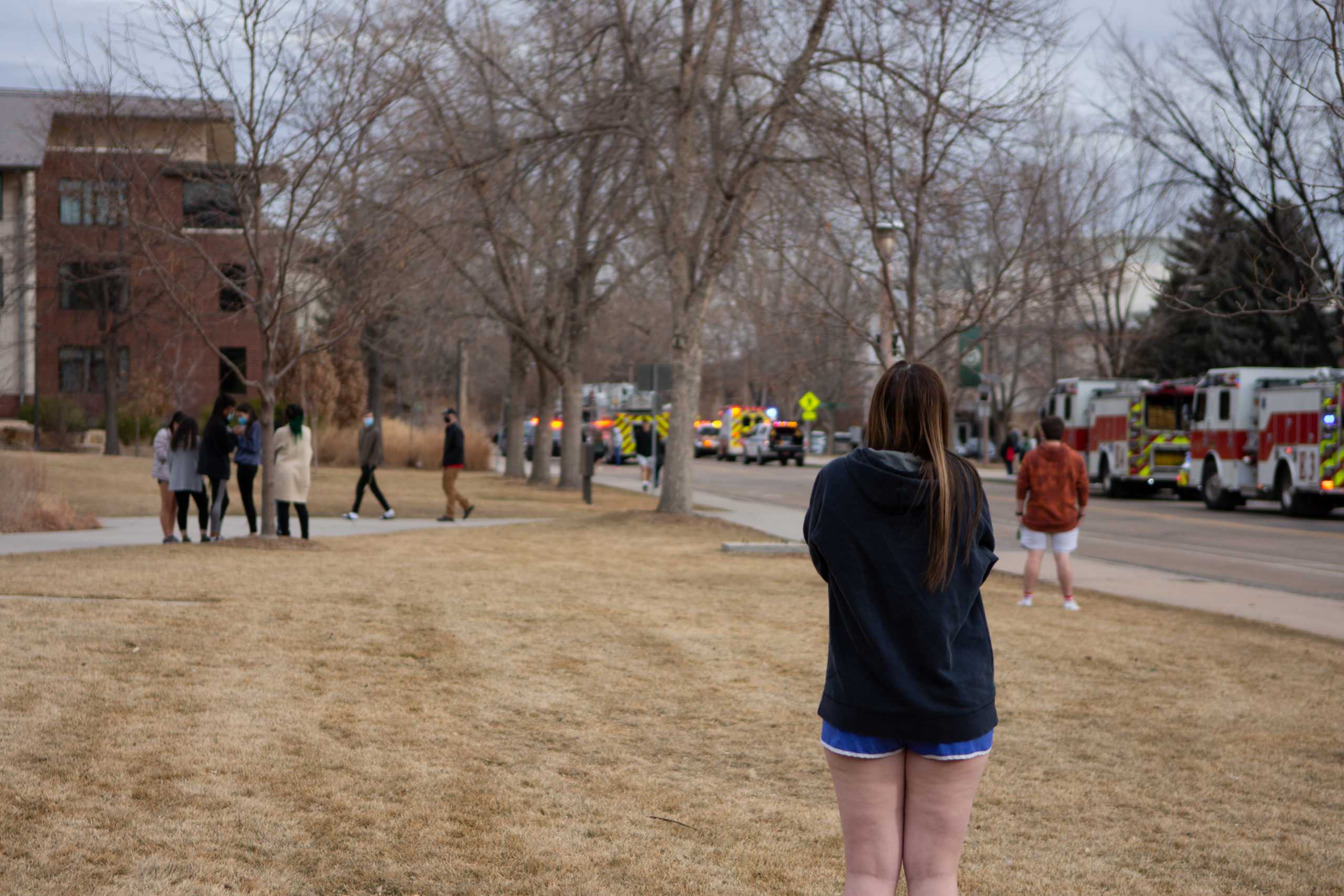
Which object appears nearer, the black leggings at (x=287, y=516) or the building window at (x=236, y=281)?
the building window at (x=236, y=281)

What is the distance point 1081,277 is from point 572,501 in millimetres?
15660

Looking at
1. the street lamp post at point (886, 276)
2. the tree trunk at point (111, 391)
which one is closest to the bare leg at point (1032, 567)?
the street lamp post at point (886, 276)

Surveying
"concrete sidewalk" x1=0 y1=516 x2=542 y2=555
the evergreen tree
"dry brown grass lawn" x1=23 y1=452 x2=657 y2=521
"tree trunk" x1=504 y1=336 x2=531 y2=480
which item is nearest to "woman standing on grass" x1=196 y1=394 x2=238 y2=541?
"concrete sidewalk" x1=0 y1=516 x2=542 y2=555

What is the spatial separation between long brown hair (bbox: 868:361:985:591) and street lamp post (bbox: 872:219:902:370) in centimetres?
1111

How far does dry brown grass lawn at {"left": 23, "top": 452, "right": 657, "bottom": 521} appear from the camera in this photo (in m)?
23.6

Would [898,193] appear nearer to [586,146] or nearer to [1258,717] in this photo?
[586,146]

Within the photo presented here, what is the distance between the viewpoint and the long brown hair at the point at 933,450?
3.25m

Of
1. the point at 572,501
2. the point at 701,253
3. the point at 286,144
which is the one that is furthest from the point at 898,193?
the point at 572,501

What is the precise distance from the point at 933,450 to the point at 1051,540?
9070mm

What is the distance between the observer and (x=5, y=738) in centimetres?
618

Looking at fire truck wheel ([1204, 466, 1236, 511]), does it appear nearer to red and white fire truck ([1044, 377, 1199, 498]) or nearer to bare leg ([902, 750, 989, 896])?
red and white fire truck ([1044, 377, 1199, 498])

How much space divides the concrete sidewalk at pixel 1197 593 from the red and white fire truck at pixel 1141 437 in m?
15.3

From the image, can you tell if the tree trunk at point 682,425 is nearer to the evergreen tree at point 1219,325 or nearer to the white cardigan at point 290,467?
A: the white cardigan at point 290,467

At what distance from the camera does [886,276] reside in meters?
14.8
